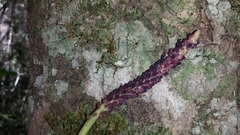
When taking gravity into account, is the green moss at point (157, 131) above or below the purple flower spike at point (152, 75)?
below

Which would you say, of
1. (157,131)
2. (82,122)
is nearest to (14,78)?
(82,122)

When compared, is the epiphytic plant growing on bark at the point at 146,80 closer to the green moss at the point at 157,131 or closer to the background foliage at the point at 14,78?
the green moss at the point at 157,131

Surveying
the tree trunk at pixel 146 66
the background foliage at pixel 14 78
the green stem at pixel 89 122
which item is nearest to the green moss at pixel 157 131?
the tree trunk at pixel 146 66

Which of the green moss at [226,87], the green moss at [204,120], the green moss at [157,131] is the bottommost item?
the green moss at [157,131]

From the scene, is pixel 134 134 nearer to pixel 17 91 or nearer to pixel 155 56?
pixel 155 56

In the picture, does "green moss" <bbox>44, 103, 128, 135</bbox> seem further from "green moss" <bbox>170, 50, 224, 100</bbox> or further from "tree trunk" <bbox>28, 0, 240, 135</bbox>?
"green moss" <bbox>170, 50, 224, 100</bbox>

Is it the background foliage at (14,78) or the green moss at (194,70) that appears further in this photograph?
the background foliage at (14,78)

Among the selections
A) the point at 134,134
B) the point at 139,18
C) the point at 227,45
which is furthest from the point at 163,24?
the point at 134,134
